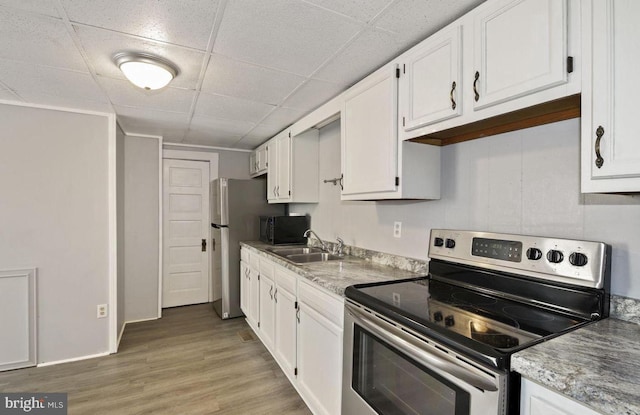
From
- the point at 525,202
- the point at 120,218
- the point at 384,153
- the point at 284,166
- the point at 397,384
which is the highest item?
the point at 284,166

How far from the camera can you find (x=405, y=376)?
118 cm

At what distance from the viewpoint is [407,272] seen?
6.39 ft

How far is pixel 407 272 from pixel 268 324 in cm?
138

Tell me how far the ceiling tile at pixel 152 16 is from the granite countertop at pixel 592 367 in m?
1.68

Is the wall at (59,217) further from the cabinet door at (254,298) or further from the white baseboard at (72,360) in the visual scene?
the cabinet door at (254,298)

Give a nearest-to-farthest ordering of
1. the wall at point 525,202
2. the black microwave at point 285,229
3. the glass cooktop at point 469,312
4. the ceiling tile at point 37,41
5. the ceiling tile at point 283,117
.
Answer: the glass cooktop at point 469,312, the wall at point 525,202, the ceiling tile at point 37,41, the ceiling tile at point 283,117, the black microwave at point 285,229

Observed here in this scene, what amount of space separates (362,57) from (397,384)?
1631mm

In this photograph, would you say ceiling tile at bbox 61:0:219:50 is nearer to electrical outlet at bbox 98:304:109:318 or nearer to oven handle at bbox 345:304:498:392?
oven handle at bbox 345:304:498:392

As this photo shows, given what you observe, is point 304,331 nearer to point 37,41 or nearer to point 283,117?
point 283,117

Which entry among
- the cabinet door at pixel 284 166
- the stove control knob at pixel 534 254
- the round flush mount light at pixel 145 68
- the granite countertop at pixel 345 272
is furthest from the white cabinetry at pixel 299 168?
the stove control knob at pixel 534 254

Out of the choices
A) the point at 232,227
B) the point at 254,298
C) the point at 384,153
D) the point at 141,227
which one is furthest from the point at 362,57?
the point at 141,227

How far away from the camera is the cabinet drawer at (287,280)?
7.02ft

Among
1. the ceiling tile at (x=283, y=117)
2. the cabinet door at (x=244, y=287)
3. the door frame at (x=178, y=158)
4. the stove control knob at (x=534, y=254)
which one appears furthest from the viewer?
the door frame at (x=178, y=158)

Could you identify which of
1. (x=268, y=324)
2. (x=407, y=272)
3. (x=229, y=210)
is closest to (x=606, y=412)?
(x=407, y=272)
